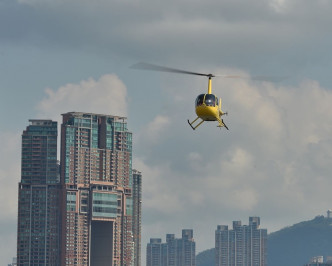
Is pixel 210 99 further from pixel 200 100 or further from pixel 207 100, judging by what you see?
pixel 200 100

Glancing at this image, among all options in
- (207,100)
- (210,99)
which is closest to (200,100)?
(207,100)

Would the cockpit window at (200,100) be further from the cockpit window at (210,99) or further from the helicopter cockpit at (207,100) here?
the cockpit window at (210,99)

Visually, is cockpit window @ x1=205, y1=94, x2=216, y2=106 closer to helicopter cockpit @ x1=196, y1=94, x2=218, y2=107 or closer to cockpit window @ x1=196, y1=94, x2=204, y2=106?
helicopter cockpit @ x1=196, y1=94, x2=218, y2=107

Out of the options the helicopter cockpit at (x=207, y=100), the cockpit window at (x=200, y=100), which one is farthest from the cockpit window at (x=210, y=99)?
the cockpit window at (x=200, y=100)

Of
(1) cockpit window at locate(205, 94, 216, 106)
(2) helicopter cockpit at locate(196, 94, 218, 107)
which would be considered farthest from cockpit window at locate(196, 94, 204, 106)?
(1) cockpit window at locate(205, 94, 216, 106)

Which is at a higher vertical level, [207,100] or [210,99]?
[210,99]

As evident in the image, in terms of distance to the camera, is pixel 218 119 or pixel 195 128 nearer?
pixel 195 128
